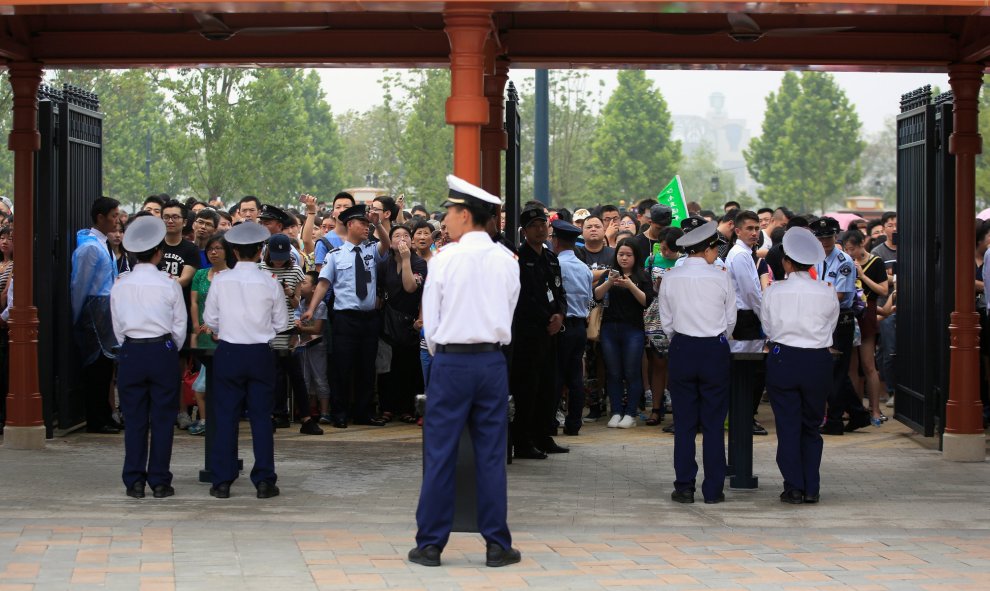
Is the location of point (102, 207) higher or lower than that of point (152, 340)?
higher

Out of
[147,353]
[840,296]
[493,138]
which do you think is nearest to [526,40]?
[493,138]

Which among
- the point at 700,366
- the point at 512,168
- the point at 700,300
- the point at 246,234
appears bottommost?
the point at 700,366

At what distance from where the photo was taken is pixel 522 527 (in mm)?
8289

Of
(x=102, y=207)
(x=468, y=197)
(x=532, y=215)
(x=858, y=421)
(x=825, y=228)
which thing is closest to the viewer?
(x=468, y=197)

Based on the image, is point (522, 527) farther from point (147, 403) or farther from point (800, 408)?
point (147, 403)

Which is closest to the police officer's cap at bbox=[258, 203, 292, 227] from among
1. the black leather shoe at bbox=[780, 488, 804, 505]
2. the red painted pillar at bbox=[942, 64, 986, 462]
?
the black leather shoe at bbox=[780, 488, 804, 505]

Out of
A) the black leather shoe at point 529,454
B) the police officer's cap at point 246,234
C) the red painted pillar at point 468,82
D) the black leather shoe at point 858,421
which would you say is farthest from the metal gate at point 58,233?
the black leather shoe at point 858,421

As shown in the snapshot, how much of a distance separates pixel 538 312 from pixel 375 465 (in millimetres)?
1751

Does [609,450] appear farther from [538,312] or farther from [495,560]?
[495,560]

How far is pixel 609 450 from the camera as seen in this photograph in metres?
11.6

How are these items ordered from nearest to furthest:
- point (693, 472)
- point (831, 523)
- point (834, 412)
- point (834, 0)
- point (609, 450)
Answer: point (834, 0) → point (831, 523) → point (693, 472) → point (609, 450) → point (834, 412)

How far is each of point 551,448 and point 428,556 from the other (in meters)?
4.36

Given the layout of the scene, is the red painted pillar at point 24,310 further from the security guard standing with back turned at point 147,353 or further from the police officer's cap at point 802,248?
the police officer's cap at point 802,248

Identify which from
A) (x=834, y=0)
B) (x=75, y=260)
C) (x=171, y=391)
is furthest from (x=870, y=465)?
(x=75, y=260)
